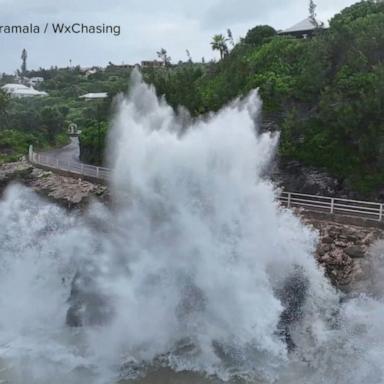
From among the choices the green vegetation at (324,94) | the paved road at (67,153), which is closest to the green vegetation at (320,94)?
the green vegetation at (324,94)

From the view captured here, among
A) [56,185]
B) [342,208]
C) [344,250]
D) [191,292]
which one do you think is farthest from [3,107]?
[344,250]

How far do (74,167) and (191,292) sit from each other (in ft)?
40.3

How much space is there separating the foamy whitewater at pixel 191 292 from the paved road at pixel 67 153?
1567cm

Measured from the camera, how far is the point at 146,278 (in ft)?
49.2

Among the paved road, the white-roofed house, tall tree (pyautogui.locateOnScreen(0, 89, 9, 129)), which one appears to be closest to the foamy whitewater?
the paved road

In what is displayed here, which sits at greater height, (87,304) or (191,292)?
(191,292)

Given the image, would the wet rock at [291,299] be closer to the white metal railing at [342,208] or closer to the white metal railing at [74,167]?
the white metal railing at [342,208]

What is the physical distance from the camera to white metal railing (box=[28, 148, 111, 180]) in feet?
73.9

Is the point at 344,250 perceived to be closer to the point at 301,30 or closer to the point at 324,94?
the point at 324,94

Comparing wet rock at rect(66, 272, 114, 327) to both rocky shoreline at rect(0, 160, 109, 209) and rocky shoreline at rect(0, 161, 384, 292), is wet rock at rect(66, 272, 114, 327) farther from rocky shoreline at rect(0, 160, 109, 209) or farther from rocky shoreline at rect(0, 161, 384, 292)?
rocky shoreline at rect(0, 161, 384, 292)

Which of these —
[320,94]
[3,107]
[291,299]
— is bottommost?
[291,299]

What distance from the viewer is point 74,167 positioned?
987 inches

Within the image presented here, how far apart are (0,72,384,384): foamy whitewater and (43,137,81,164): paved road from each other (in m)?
15.7

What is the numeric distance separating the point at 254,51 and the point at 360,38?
9890 millimetres
